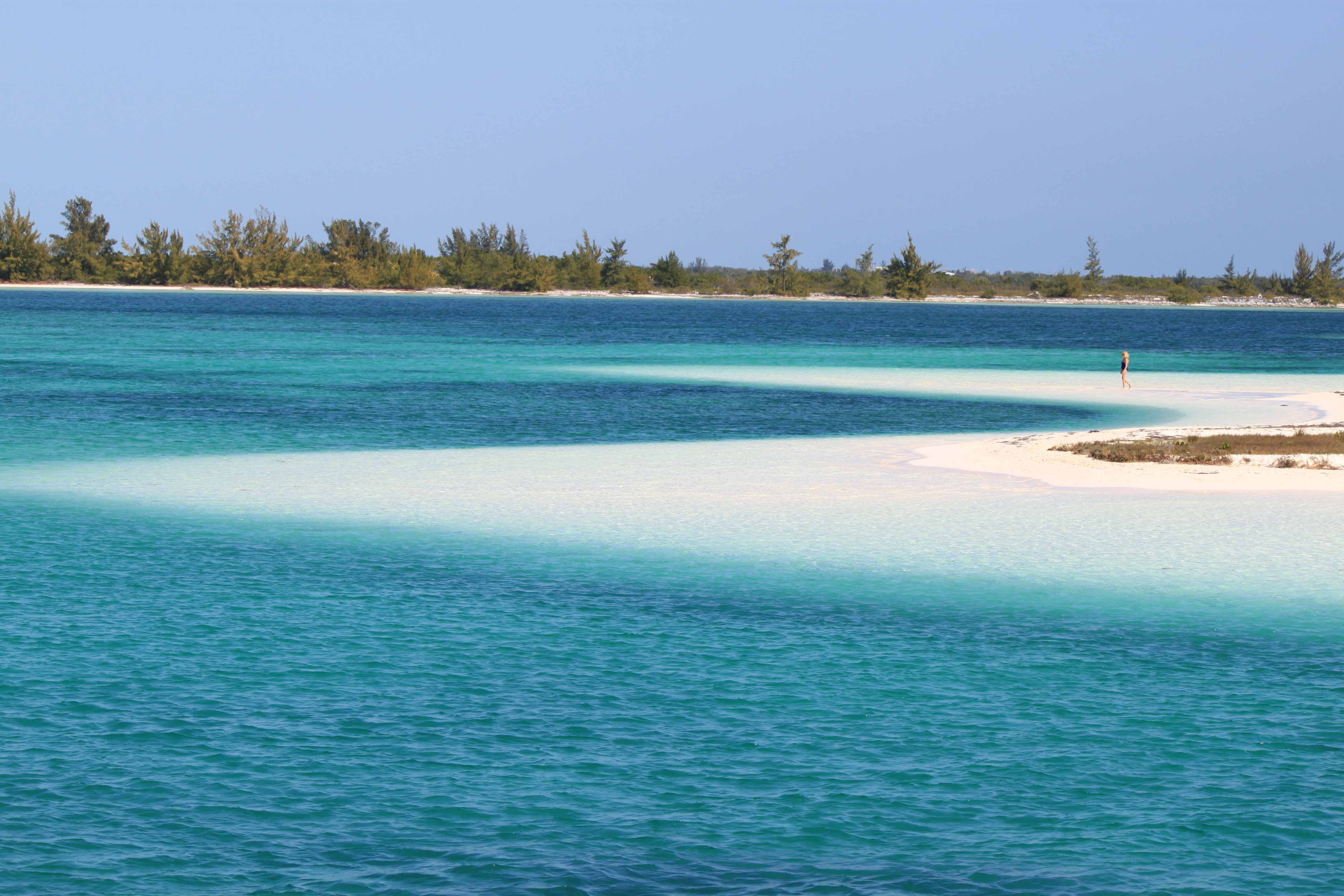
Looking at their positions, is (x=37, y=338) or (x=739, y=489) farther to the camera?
(x=37, y=338)

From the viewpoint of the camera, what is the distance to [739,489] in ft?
59.7

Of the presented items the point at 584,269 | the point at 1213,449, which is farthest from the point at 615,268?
the point at 1213,449

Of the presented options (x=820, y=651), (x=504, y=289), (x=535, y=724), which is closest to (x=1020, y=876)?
(x=535, y=724)

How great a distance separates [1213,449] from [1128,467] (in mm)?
2053

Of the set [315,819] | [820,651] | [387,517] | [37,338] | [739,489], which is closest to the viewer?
[315,819]

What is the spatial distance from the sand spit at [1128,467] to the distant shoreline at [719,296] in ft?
427

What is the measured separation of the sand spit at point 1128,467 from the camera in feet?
59.5

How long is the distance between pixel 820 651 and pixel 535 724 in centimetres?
260

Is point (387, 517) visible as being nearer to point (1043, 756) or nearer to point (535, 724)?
point (535, 724)

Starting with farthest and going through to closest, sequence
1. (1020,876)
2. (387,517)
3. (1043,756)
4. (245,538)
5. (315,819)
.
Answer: (387,517) → (245,538) → (1043,756) → (315,819) → (1020,876)

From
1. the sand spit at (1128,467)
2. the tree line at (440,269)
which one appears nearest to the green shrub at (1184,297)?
the tree line at (440,269)

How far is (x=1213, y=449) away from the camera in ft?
68.4

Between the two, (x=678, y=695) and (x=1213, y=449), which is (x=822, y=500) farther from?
(x=678, y=695)

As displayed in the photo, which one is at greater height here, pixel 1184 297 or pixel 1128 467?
pixel 1184 297
